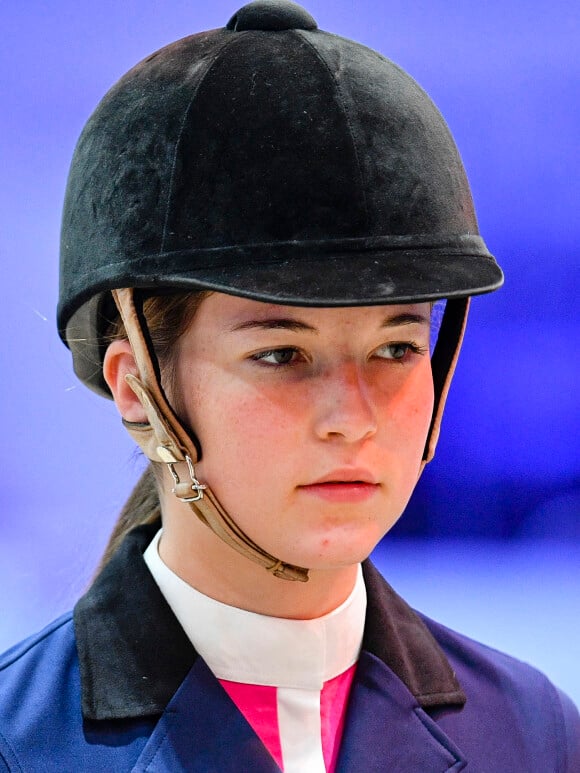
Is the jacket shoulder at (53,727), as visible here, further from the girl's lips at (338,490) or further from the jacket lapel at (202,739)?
the girl's lips at (338,490)

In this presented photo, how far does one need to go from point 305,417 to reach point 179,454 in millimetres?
220

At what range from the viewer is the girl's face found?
5.35 ft

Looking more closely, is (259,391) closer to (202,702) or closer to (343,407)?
(343,407)

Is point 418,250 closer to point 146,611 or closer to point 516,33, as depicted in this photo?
point 146,611

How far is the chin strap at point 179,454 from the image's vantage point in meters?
1.73

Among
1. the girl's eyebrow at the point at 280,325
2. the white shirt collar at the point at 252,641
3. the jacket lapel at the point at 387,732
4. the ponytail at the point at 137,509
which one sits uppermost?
the girl's eyebrow at the point at 280,325

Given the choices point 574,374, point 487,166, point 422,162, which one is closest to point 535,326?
point 574,374

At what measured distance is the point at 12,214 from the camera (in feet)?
9.67

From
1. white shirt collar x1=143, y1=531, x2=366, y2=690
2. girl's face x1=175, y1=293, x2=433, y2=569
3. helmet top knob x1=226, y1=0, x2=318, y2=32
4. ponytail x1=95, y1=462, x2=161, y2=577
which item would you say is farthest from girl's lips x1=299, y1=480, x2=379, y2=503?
helmet top knob x1=226, y1=0, x2=318, y2=32

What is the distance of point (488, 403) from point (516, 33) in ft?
A: 3.24

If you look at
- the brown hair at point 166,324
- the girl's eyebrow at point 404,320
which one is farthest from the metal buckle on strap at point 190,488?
the girl's eyebrow at point 404,320

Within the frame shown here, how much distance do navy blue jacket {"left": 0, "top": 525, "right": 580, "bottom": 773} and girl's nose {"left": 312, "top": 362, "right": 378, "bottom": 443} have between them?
0.42 meters

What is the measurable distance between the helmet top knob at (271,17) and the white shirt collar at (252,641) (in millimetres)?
837

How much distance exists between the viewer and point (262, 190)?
1.61 meters
